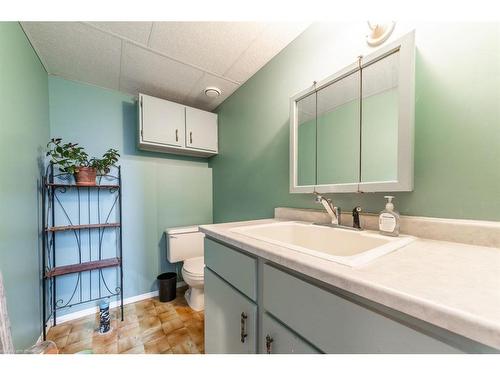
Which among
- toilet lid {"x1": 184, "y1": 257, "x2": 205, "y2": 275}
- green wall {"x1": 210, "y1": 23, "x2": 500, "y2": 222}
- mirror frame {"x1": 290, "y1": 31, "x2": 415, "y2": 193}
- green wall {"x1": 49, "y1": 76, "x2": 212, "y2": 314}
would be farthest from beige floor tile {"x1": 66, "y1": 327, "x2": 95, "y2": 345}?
mirror frame {"x1": 290, "y1": 31, "x2": 415, "y2": 193}

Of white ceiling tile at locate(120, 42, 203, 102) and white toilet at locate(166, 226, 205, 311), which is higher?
white ceiling tile at locate(120, 42, 203, 102)

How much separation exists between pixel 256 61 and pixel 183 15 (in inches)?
36.0

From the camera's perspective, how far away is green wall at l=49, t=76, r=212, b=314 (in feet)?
5.31

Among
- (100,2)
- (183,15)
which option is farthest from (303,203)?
(100,2)

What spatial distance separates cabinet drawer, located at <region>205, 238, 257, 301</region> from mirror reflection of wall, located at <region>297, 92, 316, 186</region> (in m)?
0.64

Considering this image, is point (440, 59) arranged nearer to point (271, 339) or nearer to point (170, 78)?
point (271, 339)

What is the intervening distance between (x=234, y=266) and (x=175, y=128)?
152 cm

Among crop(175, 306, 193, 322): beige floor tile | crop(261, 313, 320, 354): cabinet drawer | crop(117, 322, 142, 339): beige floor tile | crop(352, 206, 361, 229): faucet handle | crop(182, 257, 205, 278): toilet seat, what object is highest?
crop(352, 206, 361, 229): faucet handle

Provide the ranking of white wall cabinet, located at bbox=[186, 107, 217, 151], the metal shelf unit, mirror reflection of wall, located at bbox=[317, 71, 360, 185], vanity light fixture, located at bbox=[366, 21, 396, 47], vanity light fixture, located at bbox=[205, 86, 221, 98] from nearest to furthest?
vanity light fixture, located at bbox=[366, 21, 396, 47]
mirror reflection of wall, located at bbox=[317, 71, 360, 185]
the metal shelf unit
vanity light fixture, located at bbox=[205, 86, 221, 98]
white wall cabinet, located at bbox=[186, 107, 217, 151]

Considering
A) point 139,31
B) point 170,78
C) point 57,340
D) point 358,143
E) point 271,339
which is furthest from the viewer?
point 170,78

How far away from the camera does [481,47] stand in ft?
2.11

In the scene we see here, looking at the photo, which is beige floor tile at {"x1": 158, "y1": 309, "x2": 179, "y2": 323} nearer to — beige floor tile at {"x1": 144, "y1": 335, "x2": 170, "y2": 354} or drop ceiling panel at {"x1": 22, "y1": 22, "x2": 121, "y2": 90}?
beige floor tile at {"x1": 144, "y1": 335, "x2": 170, "y2": 354}

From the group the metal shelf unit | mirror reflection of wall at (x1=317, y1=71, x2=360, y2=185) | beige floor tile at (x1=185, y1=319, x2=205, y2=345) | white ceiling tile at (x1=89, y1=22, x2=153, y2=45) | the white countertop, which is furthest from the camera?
the metal shelf unit

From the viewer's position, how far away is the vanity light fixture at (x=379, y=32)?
0.84 meters
